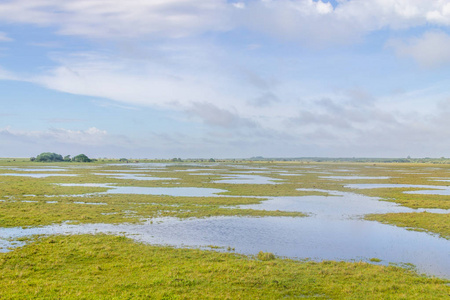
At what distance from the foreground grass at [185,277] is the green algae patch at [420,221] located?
11.5 meters

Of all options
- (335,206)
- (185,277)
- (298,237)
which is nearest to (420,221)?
(335,206)

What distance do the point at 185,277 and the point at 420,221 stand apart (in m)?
23.0

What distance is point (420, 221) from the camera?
94.3ft

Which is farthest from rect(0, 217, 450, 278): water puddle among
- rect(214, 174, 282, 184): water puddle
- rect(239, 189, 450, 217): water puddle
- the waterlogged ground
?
rect(214, 174, 282, 184): water puddle

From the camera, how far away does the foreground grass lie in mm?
13398

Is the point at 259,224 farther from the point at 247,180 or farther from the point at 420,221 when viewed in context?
the point at 247,180

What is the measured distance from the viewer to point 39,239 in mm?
21422

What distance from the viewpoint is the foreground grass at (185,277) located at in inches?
527

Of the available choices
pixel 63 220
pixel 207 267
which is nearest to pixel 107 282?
pixel 207 267

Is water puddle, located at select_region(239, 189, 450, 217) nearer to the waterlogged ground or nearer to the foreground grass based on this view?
the waterlogged ground

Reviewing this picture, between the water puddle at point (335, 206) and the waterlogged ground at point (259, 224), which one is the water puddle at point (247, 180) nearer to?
the water puddle at point (335, 206)

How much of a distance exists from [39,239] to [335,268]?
18001 millimetres

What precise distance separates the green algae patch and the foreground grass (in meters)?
11.5

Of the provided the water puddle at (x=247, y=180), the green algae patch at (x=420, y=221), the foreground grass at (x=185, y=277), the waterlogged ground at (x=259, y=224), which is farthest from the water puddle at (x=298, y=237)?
the water puddle at (x=247, y=180)
